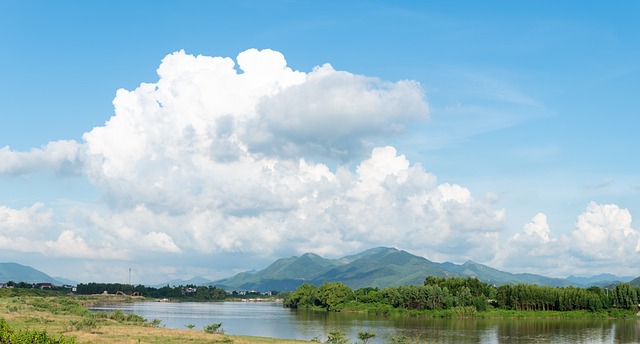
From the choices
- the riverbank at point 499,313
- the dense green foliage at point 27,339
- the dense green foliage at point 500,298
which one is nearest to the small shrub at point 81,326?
the dense green foliage at point 27,339

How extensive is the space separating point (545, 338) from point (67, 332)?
68278 millimetres

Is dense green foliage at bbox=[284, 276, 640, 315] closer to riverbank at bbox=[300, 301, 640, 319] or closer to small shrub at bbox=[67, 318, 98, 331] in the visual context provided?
riverbank at bbox=[300, 301, 640, 319]

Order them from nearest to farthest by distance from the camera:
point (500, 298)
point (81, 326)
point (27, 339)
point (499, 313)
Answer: point (27, 339) < point (81, 326) < point (499, 313) < point (500, 298)

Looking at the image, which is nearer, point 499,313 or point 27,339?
point 27,339

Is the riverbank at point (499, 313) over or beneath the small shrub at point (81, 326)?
beneath

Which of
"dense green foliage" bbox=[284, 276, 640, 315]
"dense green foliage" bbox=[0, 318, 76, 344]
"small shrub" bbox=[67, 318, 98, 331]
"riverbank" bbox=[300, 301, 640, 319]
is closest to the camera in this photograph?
"dense green foliage" bbox=[0, 318, 76, 344]

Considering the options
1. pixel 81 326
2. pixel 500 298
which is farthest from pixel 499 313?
pixel 81 326

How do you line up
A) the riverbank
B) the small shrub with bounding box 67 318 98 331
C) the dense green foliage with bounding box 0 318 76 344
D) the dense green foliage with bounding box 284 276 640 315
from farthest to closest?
1. the dense green foliage with bounding box 284 276 640 315
2. the riverbank
3. the small shrub with bounding box 67 318 98 331
4. the dense green foliage with bounding box 0 318 76 344

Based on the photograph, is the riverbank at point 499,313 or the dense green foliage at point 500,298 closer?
the riverbank at point 499,313

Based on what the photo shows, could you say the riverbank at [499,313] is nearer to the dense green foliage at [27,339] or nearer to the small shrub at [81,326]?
the small shrub at [81,326]

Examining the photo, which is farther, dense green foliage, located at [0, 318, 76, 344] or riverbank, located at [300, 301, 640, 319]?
riverbank, located at [300, 301, 640, 319]

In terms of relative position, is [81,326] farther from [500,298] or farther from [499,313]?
[500,298]

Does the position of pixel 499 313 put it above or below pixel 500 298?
below

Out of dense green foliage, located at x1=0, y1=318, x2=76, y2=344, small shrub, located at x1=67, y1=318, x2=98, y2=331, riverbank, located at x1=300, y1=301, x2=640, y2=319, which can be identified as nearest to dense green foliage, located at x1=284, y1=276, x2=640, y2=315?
riverbank, located at x1=300, y1=301, x2=640, y2=319
